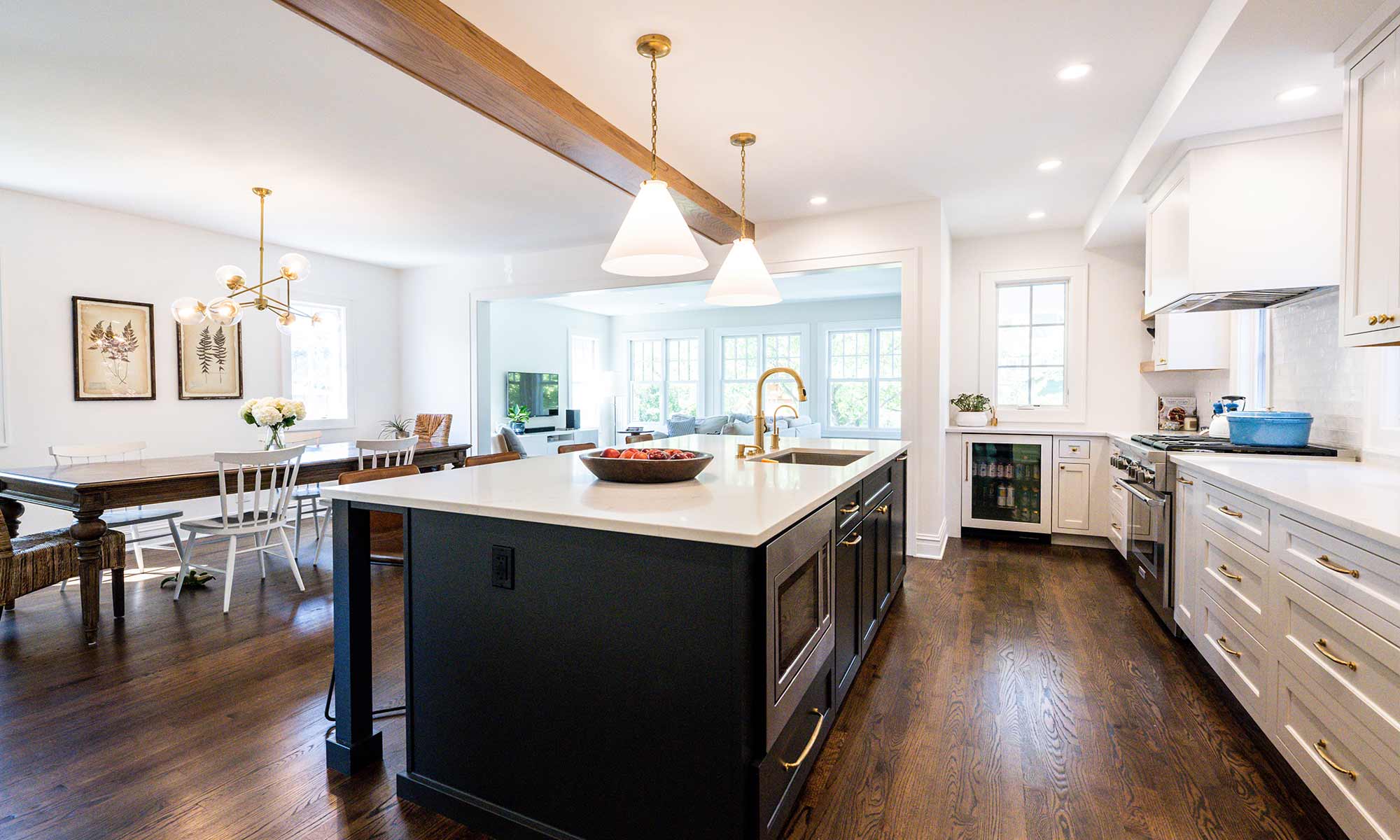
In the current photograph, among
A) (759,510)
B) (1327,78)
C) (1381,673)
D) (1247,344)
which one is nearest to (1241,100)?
(1327,78)

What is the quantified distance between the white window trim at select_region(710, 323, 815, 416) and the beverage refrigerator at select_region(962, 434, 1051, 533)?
4.34 m

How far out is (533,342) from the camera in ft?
29.7

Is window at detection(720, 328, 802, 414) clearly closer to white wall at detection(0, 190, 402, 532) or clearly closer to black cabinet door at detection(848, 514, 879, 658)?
white wall at detection(0, 190, 402, 532)

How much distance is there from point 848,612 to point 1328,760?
1260mm

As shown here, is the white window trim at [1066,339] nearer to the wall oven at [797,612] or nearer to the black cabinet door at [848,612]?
the black cabinet door at [848,612]

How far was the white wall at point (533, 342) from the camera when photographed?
8.30 meters

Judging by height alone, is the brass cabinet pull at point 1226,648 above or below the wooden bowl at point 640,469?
below

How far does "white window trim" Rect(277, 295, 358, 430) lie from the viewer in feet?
19.2

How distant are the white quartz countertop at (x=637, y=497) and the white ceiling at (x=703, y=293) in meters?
4.84

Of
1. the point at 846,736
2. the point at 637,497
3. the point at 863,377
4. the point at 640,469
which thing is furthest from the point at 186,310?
the point at 863,377

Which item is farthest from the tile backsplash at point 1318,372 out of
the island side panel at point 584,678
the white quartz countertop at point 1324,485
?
the island side panel at point 584,678

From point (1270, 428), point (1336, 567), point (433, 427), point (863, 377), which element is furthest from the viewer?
point (863, 377)

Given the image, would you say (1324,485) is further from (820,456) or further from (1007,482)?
(1007,482)

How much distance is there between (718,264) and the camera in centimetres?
540
